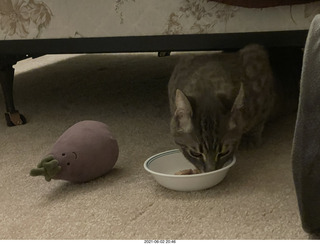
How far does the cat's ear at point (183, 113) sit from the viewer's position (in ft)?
4.18

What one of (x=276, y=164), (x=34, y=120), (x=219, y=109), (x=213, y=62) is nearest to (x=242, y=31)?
(x=213, y=62)

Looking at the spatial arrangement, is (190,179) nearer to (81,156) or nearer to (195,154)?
(195,154)

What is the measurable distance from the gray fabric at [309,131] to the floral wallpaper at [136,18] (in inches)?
25.5

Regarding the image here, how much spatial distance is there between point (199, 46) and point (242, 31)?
0.52ft

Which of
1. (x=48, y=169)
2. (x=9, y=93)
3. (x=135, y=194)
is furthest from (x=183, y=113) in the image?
(x=9, y=93)

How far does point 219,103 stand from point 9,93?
1.06 meters

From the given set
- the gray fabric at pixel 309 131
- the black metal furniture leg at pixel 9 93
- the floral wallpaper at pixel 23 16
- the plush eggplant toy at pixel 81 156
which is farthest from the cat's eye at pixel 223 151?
the black metal furniture leg at pixel 9 93

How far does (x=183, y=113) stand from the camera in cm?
131

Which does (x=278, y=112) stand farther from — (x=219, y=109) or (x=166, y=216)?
(x=166, y=216)

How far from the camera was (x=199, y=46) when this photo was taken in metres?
1.60

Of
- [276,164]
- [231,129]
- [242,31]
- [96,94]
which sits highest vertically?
[242,31]

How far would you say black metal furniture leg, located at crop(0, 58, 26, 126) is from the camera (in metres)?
1.96

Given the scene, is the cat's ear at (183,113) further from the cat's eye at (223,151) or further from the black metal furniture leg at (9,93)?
the black metal furniture leg at (9,93)

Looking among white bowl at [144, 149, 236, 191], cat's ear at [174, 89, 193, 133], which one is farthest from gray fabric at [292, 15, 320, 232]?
cat's ear at [174, 89, 193, 133]
